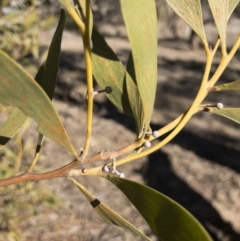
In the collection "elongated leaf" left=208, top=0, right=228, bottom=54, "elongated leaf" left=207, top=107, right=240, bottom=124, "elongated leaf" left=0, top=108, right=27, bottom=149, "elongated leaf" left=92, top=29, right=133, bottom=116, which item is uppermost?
"elongated leaf" left=208, top=0, right=228, bottom=54

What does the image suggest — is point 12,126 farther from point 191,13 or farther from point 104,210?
point 191,13

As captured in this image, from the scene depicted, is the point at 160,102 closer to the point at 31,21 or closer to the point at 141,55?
the point at 31,21

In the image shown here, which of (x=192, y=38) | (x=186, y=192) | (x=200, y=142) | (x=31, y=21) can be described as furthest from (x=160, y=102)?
(x=31, y=21)

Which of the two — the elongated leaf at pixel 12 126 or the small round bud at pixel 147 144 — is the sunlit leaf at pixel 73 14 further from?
the elongated leaf at pixel 12 126

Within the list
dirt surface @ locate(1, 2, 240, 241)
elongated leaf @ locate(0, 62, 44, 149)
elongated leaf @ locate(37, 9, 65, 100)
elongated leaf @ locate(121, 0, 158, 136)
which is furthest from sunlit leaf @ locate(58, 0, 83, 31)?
dirt surface @ locate(1, 2, 240, 241)

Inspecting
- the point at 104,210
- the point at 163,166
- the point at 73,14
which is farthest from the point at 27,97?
the point at 163,166

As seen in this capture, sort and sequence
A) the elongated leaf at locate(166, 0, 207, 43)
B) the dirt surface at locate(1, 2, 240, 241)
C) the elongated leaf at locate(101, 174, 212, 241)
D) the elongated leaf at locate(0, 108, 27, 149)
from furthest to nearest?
the dirt surface at locate(1, 2, 240, 241)
the elongated leaf at locate(0, 108, 27, 149)
the elongated leaf at locate(166, 0, 207, 43)
the elongated leaf at locate(101, 174, 212, 241)

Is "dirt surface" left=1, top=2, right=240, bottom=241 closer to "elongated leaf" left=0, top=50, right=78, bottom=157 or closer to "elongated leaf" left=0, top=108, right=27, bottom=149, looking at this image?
"elongated leaf" left=0, top=108, right=27, bottom=149
